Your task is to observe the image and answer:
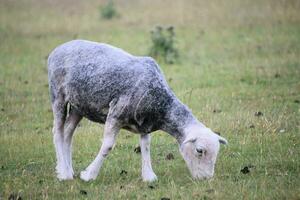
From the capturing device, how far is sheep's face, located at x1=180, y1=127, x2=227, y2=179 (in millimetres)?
7302

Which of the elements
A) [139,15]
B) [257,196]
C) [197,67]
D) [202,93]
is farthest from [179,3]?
[257,196]

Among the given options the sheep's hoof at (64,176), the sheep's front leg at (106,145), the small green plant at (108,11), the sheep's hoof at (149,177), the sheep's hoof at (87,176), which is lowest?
the small green plant at (108,11)

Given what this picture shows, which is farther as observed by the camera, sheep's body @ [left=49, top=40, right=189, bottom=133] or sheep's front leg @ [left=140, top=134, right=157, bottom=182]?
sheep's front leg @ [left=140, top=134, right=157, bottom=182]

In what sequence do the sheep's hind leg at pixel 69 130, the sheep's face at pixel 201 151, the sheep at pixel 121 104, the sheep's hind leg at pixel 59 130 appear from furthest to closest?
the sheep's hind leg at pixel 69 130
the sheep's hind leg at pixel 59 130
the sheep at pixel 121 104
the sheep's face at pixel 201 151

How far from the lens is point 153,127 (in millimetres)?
7918

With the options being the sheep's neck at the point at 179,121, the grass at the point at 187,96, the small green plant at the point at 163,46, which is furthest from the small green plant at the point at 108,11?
the sheep's neck at the point at 179,121

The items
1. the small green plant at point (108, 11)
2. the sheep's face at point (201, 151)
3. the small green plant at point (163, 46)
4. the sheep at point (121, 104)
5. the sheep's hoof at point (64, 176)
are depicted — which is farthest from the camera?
the small green plant at point (108, 11)

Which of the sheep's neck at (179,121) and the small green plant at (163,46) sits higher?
the sheep's neck at (179,121)

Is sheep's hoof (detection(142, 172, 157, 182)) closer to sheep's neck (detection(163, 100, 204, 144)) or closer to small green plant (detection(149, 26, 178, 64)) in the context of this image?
sheep's neck (detection(163, 100, 204, 144))

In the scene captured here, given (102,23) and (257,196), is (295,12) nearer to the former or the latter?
(102,23)

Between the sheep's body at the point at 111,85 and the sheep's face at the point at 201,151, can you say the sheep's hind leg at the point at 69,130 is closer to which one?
the sheep's body at the point at 111,85

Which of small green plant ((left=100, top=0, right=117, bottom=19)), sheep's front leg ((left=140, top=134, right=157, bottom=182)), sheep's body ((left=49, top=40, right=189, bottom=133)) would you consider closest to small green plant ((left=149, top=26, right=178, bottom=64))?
small green plant ((left=100, top=0, right=117, bottom=19))

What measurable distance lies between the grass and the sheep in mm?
313

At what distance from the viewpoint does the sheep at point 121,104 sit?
24.7ft
